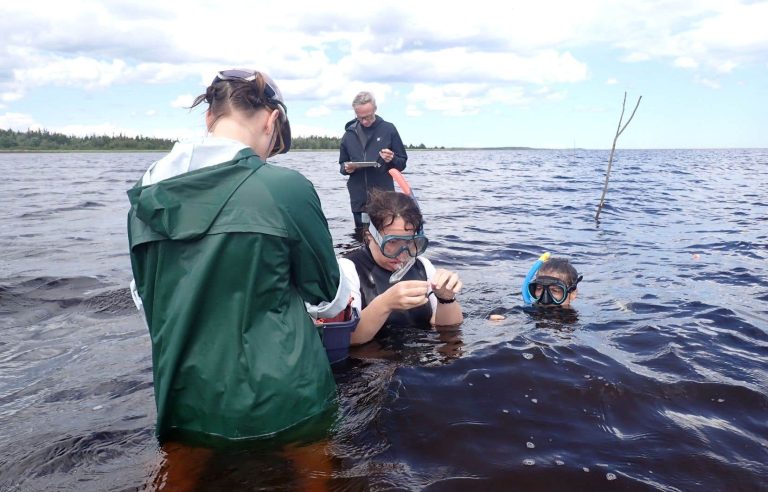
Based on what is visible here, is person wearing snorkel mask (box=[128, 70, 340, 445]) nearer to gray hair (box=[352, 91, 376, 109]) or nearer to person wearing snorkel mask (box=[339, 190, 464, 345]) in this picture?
person wearing snorkel mask (box=[339, 190, 464, 345])

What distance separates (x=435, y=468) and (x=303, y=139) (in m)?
91.4

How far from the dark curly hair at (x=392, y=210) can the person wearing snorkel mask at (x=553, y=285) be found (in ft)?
6.87

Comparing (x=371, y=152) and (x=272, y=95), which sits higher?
(x=272, y=95)

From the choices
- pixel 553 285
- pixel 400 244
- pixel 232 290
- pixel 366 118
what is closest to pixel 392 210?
pixel 400 244

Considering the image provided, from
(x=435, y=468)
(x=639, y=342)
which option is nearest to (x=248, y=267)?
(x=435, y=468)

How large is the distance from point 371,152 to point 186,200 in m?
7.67

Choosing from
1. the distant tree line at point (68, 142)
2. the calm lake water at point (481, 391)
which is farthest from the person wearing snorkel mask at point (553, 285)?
the distant tree line at point (68, 142)

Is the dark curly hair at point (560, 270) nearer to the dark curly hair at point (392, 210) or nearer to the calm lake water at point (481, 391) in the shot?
the calm lake water at point (481, 391)

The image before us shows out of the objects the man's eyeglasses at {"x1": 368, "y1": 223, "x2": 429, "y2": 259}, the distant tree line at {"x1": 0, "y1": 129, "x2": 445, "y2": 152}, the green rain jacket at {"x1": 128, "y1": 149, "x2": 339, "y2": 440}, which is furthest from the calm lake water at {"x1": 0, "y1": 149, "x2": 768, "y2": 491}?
the distant tree line at {"x1": 0, "y1": 129, "x2": 445, "y2": 152}

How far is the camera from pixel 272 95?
260cm

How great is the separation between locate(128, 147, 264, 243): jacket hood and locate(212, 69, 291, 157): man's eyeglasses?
49 centimetres

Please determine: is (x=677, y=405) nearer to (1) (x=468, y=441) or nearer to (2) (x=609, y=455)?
(2) (x=609, y=455)

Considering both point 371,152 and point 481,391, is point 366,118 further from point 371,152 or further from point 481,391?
point 481,391

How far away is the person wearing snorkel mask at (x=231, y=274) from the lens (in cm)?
225
